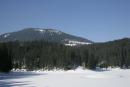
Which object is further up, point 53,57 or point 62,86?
point 53,57

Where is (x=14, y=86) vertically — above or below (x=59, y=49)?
below

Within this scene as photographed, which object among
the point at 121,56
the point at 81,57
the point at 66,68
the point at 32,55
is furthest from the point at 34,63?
the point at 121,56

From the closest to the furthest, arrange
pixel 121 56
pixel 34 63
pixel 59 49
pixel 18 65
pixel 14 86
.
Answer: pixel 14 86 < pixel 18 65 < pixel 34 63 < pixel 59 49 < pixel 121 56

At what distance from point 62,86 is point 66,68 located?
90699mm

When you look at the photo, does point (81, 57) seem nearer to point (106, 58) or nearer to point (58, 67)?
point (58, 67)

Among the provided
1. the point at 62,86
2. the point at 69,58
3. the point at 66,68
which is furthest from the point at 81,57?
the point at 62,86

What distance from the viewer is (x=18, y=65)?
12781 cm

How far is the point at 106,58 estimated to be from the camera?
187500 mm

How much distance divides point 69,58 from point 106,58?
161 feet

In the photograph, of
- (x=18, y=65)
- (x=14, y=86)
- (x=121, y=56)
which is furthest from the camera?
(x=121, y=56)

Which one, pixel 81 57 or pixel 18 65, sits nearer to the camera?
pixel 18 65

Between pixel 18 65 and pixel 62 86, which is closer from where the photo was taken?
pixel 62 86

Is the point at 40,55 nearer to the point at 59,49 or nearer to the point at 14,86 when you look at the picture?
the point at 59,49

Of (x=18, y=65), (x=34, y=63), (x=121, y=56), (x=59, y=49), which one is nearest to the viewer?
(x=18, y=65)
